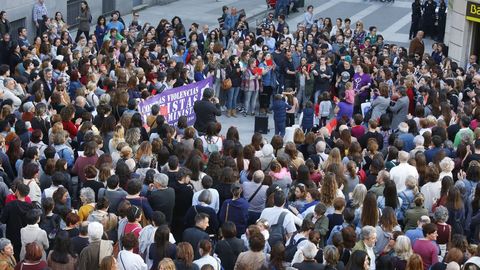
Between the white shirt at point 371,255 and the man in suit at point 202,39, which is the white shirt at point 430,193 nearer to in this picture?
the white shirt at point 371,255

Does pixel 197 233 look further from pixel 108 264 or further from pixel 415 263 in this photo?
pixel 415 263

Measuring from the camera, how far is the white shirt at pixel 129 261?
1087 cm

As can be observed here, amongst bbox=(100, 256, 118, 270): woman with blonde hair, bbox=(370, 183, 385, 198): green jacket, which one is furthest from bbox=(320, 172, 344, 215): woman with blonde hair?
bbox=(100, 256, 118, 270): woman with blonde hair

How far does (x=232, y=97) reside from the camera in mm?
22734

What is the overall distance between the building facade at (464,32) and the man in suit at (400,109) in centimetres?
775

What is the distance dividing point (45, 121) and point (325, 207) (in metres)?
5.77

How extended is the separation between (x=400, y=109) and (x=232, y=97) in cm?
448

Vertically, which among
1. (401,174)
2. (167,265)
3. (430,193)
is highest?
(167,265)

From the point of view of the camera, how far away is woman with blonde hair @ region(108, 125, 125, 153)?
15344 mm

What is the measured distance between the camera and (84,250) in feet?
36.3

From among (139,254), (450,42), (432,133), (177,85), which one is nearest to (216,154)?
(139,254)

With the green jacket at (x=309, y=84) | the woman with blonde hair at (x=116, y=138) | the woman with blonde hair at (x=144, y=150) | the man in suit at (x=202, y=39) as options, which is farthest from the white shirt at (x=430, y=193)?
the man in suit at (x=202, y=39)

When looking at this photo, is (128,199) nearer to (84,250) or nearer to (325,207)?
(84,250)

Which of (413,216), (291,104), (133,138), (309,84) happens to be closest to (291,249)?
(413,216)
